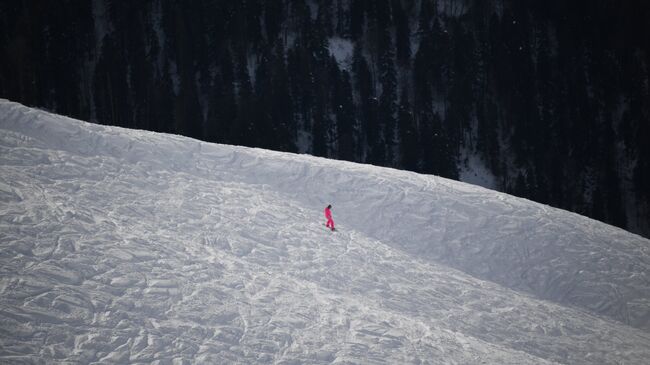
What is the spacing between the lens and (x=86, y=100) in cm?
8300

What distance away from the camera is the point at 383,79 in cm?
8162

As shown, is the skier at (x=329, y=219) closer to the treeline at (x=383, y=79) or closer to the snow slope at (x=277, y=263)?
the snow slope at (x=277, y=263)

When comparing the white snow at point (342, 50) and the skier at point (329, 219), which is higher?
the white snow at point (342, 50)

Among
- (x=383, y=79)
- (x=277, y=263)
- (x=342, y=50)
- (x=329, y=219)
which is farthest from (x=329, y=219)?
(x=342, y=50)

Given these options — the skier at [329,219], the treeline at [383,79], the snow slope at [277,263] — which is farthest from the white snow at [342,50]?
the skier at [329,219]

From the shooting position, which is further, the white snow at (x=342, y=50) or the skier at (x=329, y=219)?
the white snow at (x=342, y=50)

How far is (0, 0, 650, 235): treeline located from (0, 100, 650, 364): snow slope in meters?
43.0

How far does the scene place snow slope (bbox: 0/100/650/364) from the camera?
39.5ft

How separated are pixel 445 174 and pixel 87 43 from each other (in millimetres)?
67316

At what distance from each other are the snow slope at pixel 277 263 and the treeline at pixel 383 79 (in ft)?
141

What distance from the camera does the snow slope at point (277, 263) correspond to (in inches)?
474

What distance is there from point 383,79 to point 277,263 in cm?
6863

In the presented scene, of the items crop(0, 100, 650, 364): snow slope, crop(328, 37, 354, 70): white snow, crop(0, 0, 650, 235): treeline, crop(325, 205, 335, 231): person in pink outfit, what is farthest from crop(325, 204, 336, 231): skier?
crop(328, 37, 354, 70): white snow

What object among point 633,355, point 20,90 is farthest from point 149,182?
point 20,90
